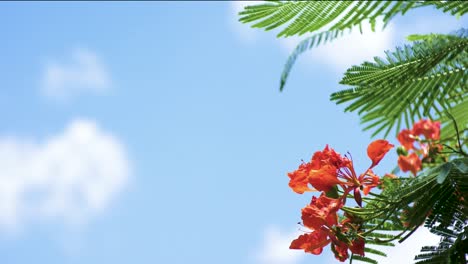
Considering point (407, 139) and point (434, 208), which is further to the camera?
point (407, 139)

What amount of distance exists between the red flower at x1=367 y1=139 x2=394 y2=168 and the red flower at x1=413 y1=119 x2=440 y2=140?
1.20m

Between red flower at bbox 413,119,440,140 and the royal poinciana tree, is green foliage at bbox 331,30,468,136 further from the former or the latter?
red flower at bbox 413,119,440,140

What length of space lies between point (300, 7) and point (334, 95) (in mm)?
366

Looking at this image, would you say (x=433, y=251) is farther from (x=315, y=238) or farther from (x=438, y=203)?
(x=315, y=238)

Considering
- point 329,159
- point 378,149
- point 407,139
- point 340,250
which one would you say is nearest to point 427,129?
point 407,139

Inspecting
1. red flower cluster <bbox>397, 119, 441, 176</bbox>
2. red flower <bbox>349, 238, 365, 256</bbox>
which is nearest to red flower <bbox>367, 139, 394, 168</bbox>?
red flower <bbox>349, 238, 365, 256</bbox>

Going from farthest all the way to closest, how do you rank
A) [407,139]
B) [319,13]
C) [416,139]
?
1. [407,139]
2. [416,139]
3. [319,13]

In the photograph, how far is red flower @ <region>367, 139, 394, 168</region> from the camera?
219cm

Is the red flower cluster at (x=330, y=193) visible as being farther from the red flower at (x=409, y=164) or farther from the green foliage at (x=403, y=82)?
the red flower at (x=409, y=164)

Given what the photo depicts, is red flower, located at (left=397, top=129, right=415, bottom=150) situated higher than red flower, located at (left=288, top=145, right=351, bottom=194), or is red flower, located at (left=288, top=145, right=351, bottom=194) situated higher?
red flower, located at (left=397, top=129, right=415, bottom=150)

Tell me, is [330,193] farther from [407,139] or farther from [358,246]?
[407,139]

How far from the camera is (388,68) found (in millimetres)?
1999

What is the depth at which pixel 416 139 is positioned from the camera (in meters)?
3.18

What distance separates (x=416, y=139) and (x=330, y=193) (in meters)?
1.25
